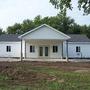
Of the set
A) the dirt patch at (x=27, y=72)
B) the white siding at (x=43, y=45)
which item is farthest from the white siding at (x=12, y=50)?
the dirt patch at (x=27, y=72)

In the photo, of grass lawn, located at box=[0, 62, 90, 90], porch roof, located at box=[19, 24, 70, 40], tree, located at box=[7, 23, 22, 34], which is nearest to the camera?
grass lawn, located at box=[0, 62, 90, 90]

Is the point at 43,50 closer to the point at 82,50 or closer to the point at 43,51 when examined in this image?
the point at 43,51

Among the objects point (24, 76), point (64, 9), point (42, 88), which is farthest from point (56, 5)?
point (42, 88)

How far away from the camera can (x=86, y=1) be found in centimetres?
2448

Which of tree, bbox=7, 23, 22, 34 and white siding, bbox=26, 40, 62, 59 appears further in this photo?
tree, bbox=7, 23, 22, 34

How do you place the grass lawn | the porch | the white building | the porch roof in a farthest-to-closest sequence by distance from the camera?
1. the porch
2. the white building
3. the porch roof
4. the grass lawn

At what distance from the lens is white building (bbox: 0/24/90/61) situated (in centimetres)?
5909

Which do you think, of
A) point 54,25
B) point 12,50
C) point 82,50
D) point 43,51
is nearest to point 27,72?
point 43,51

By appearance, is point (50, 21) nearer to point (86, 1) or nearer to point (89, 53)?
point (89, 53)

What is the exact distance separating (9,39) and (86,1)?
44.8 m

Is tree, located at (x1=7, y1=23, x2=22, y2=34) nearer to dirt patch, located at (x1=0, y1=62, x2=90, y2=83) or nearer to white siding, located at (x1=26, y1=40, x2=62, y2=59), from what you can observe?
white siding, located at (x1=26, y1=40, x2=62, y2=59)

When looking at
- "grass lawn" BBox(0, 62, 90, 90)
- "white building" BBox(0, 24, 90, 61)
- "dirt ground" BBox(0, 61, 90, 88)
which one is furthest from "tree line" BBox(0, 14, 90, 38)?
"grass lawn" BBox(0, 62, 90, 90)

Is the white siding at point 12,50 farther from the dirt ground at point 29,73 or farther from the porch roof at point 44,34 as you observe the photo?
the dirt ground at point 29,73

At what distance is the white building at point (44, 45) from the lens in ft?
194
